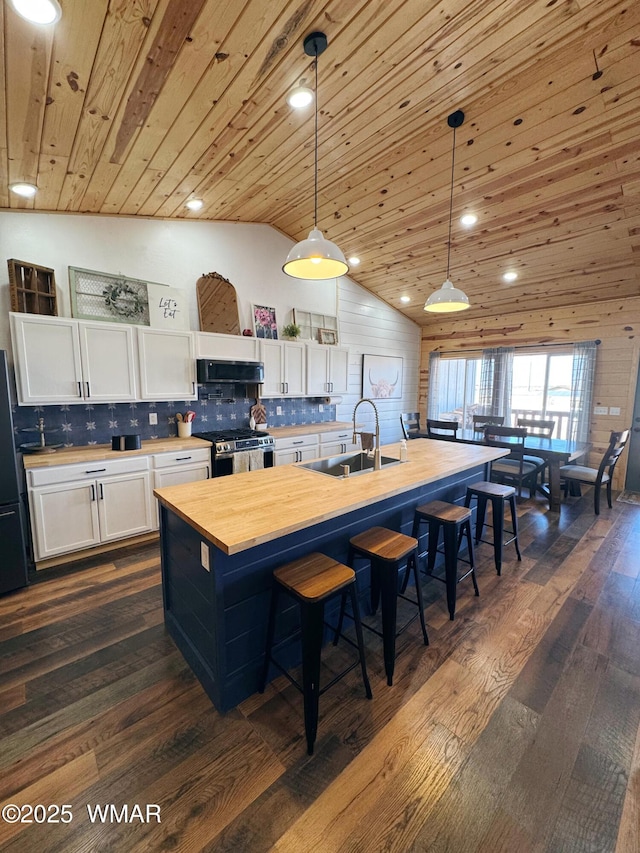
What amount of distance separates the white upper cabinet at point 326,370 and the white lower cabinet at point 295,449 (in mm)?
680

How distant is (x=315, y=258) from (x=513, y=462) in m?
3.87

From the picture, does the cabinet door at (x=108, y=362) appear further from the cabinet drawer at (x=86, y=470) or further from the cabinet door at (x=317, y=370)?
the cabinet door at (x=317, y=370)

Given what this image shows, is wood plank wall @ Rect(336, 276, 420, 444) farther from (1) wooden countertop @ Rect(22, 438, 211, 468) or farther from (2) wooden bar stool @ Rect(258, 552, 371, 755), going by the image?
(2) wooden bar stool @ Rect(258, 552, 371, 755)

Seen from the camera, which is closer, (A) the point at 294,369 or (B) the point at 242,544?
(B) the point at 242,544

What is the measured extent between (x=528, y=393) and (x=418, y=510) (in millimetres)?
4342

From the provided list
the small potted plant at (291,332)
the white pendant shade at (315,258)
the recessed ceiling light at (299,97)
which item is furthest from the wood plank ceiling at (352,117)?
the small potted plant at (291,332)

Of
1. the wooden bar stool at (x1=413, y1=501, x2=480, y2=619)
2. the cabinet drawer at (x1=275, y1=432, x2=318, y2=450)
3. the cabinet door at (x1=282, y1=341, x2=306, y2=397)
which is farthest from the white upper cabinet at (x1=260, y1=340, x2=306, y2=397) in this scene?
the wooden bar stool at (x1=413, y1=501, x2=480, y2=619)

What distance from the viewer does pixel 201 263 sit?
3988 millimetres

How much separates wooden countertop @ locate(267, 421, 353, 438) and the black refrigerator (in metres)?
2.38

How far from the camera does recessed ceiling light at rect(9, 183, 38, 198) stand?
2545 millimetres

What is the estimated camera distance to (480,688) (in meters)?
1.79

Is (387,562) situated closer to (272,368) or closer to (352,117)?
(352,117)

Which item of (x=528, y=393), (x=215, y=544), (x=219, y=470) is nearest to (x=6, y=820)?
(x=215, y=544)

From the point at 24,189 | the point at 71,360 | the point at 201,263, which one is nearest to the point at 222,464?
the point at 71,360
